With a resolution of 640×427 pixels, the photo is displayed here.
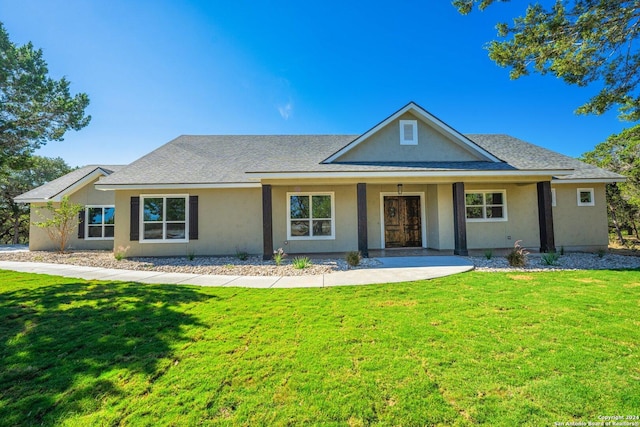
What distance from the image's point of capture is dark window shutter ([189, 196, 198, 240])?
11.3 m

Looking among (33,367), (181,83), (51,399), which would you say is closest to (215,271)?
(33,367)

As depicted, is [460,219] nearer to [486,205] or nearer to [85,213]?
[486,205]

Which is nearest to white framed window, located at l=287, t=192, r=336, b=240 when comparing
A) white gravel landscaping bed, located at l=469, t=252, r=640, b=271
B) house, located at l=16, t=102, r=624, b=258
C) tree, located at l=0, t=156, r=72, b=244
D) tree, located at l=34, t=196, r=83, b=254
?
house, located at l=16, t=102, r=624, b=258

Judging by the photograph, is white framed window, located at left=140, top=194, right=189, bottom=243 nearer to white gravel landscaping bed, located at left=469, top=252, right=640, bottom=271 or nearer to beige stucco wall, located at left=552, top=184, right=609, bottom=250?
white gravel landscaping bed, located at left=469, top=252, right=640, bottom=271

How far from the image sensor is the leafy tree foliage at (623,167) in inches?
609

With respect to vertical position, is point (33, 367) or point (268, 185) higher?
point (268, 185)

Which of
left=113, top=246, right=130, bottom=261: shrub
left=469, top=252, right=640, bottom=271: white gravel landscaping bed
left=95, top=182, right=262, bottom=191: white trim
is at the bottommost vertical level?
left=469, top=252, right=640, bottom=271: white gravel landscaping bed

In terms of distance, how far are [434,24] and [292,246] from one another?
11.9 metres

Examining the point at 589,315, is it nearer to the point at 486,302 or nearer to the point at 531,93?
the point at 486,302

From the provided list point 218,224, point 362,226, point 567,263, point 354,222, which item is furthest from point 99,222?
point 567,263

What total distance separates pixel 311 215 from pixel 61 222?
11565 millimetres

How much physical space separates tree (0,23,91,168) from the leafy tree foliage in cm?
2702

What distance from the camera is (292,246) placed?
11.6 meters

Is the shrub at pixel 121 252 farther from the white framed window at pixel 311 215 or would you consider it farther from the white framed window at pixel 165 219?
the white framed window at pixel 311 215
